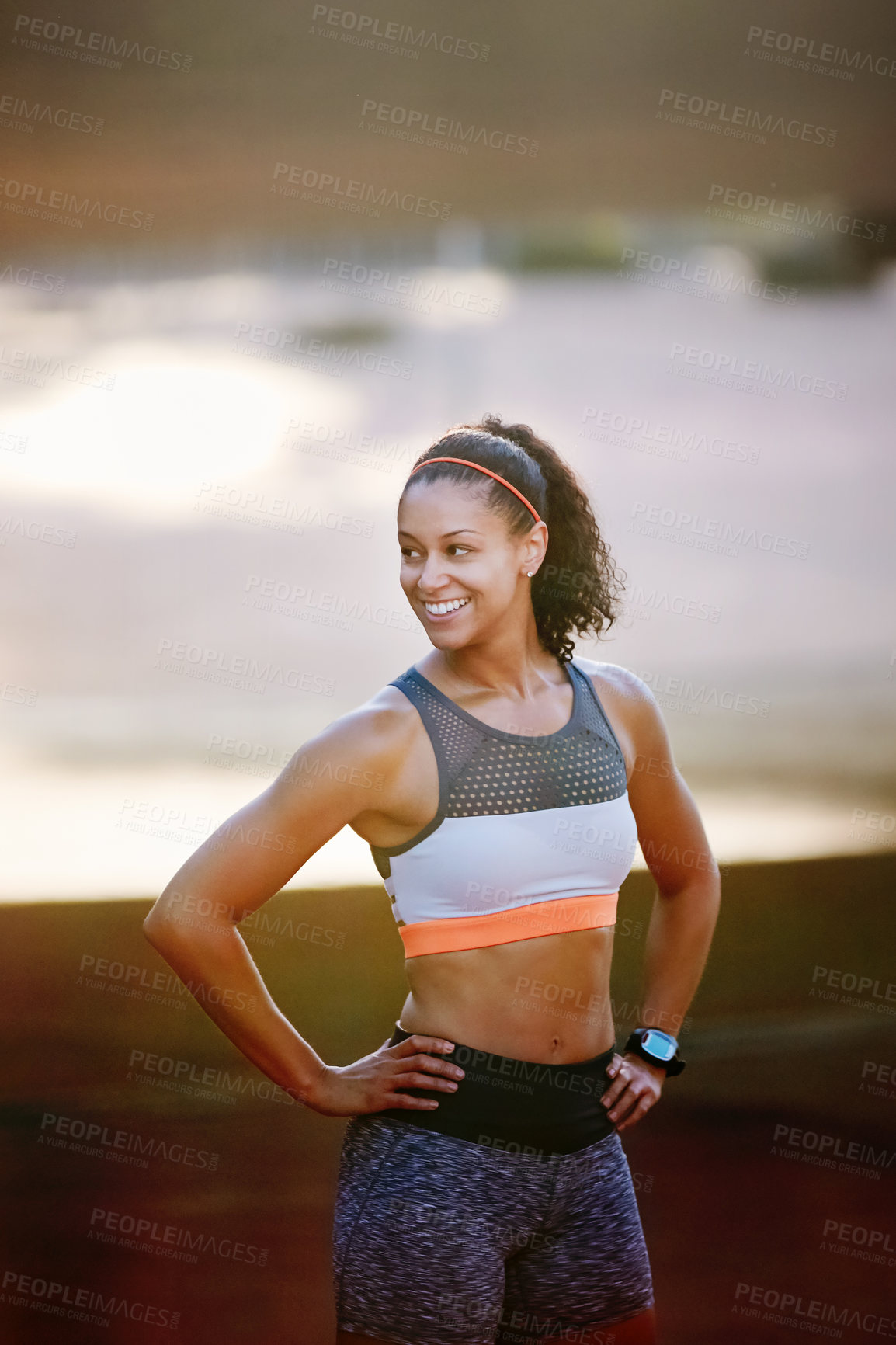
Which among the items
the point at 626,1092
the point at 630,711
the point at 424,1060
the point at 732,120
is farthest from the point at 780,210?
the point at 424,1060

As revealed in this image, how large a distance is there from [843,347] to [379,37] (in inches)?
74.4

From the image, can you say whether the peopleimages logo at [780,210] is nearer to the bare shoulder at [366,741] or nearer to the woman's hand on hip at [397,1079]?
the bare shoulder at [366,741]

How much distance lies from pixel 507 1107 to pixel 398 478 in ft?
9.42

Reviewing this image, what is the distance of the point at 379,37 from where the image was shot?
3.32 meters

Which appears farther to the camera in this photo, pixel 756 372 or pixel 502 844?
pixel 756 372

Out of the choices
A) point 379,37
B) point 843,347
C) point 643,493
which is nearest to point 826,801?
→ point 643,493

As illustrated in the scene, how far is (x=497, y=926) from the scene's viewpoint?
4.85 ft

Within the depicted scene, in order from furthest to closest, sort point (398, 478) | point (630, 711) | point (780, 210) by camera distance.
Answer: point (398, 478), point (780, 210), point (630, 711)

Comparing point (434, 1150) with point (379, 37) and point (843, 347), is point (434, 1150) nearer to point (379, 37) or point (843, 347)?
point (379, 37)

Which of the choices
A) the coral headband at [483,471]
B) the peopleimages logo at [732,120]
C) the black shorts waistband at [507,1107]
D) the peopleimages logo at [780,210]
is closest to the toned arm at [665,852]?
the coral headband at [483,471]

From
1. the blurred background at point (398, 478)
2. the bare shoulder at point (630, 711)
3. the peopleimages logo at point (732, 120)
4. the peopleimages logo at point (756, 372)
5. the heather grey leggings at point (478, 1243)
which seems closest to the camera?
the heather grey leggings at point (478, 1243)

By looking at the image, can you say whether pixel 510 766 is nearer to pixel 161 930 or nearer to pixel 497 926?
pixel 497 926

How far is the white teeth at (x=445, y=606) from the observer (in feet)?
5.07

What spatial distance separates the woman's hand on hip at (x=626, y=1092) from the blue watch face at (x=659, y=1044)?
0.07m
